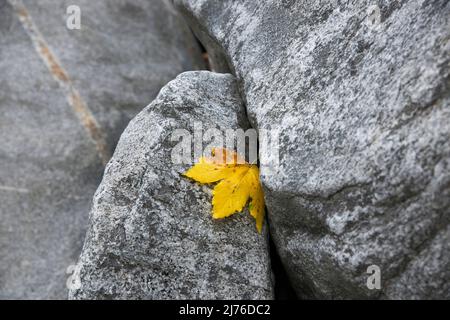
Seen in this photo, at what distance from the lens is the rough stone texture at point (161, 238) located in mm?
1923

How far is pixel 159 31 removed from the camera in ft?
12.1

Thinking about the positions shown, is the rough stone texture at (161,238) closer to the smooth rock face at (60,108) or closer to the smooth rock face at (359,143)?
the smooth rock face at (359,143)

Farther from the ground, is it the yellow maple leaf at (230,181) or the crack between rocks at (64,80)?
the crack between rocks at (64,80)

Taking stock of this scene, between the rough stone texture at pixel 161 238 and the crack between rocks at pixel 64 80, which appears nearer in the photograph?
the rough stone texture at pixel 161 238

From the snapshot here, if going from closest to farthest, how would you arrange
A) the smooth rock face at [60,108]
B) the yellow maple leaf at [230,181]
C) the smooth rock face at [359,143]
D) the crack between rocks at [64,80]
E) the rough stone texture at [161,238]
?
1. the smooth rock face at [359,143]
2. the rough stone texture at [161,238]
3. the yellow maple leaf at [230,181]
4. the smooth rock face at [60,108]
5. the crack between rocks at [64,80]

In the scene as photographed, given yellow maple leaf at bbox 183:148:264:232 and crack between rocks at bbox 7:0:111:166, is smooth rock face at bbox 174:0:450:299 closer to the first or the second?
yellow maple leaf at bbox 183:148:264:232

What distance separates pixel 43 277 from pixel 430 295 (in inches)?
81.5

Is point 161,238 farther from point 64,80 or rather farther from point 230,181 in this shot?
point 64,80

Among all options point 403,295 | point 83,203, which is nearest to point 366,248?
point 403,295

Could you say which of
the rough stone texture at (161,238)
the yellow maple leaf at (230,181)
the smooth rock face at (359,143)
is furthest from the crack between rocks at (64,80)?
the smooth rock face at (359,143)

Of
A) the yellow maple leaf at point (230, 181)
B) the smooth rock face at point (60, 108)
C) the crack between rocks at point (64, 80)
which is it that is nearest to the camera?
the yellow maple leaf at point (230, 181)

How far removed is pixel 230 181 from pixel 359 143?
2.04ft

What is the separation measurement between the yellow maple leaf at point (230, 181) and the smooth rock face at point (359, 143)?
11cm

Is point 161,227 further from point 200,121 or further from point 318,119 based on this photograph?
point 318,119
